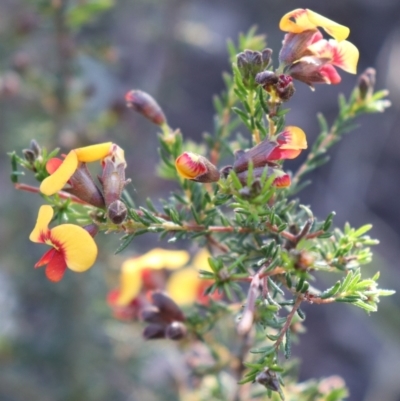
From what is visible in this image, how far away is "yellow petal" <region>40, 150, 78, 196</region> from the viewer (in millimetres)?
797

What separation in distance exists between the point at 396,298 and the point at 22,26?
2396 mm

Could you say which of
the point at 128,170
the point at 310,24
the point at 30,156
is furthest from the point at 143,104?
the point at 128,170

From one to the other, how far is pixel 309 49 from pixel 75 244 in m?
0.46

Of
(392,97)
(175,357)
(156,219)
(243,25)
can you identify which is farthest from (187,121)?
(156,219)

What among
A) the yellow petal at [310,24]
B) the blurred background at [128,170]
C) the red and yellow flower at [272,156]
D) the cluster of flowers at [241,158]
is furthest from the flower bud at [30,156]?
the blurred background at [128,170]

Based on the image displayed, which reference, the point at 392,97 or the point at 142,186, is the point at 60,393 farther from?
the point at 392,97

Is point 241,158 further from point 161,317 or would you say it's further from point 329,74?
point 161,317

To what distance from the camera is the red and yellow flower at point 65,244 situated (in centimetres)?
80

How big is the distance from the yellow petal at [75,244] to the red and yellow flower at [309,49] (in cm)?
38

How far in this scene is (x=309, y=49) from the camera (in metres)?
0.87

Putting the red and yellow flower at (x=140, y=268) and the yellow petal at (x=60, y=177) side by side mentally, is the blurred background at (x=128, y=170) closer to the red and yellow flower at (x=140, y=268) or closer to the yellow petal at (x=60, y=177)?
→ the red and yellow flower at (x=140, y=268)

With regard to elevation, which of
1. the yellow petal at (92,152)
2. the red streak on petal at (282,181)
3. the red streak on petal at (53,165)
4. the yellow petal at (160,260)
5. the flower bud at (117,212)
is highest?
the red streak on petal at (282,181)

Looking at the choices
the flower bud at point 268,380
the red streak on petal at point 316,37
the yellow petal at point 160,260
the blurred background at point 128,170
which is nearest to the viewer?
the flower bud at point 268,380

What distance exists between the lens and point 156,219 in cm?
87
